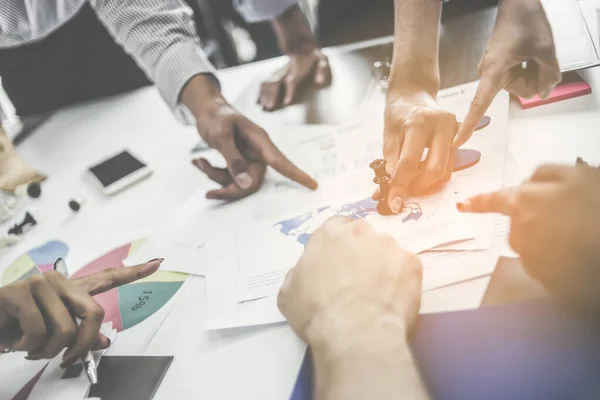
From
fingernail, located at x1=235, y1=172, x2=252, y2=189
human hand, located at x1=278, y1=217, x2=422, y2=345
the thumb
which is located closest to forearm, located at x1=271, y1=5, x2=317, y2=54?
the thumb

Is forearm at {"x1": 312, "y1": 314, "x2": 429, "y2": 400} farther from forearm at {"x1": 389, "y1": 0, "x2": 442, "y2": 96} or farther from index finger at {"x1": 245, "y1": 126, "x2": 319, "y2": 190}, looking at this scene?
forearm at {"x1": 389, "y1": 0, "x2": 442, "y2": 96}

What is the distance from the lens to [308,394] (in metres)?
0.49

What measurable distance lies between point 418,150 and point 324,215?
0.16 metres

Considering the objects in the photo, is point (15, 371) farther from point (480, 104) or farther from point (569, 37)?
point (569, 37)

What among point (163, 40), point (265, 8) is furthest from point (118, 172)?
point (265, 8)

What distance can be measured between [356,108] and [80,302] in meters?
0.57

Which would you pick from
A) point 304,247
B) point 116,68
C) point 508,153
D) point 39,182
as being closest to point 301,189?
point 304,247

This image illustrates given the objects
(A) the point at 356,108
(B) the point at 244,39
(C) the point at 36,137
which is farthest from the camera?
(B) the point at 244,39

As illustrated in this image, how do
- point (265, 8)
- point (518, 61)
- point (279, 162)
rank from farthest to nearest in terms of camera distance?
1. point (265, 8)
2. point (279, 162)
3. point (518, 61)

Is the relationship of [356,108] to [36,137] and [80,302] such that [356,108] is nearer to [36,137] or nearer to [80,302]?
[80,302]

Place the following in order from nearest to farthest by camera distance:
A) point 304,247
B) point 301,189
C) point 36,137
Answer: point 304,247, point 301,189, point 36,137

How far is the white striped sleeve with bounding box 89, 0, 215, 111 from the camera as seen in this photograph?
39.8 inches

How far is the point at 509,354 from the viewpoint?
451 mm

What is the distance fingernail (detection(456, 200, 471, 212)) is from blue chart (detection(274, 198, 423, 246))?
0.16 feet
